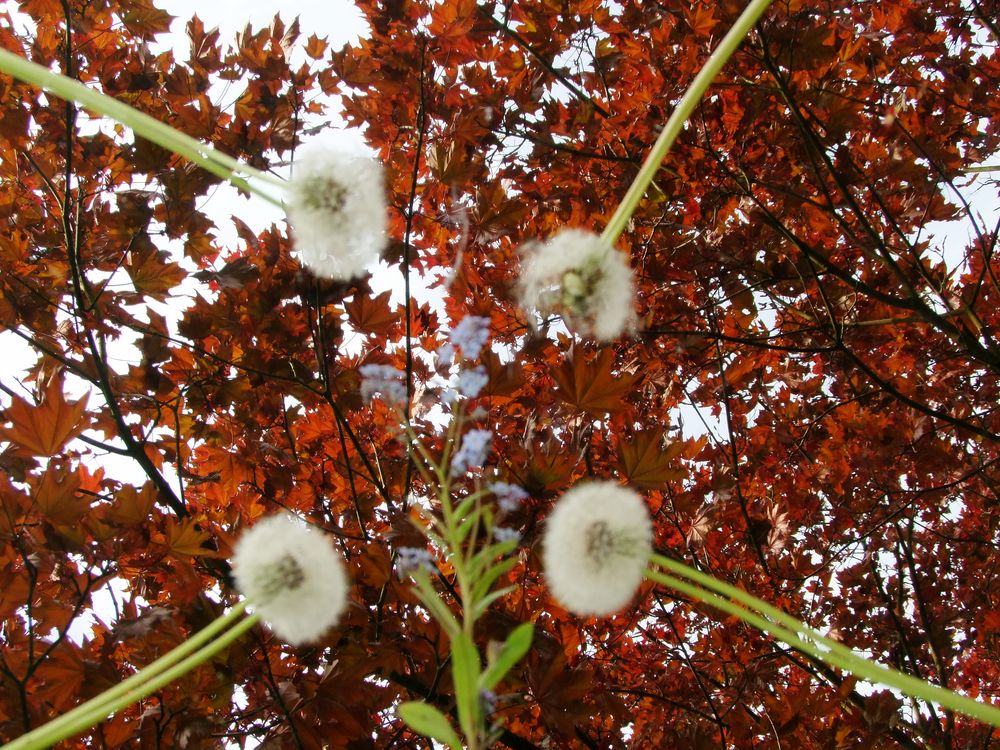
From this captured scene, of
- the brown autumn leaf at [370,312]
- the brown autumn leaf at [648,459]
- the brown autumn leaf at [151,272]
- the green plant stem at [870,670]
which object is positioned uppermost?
the brown autumn leaf at [151,272]

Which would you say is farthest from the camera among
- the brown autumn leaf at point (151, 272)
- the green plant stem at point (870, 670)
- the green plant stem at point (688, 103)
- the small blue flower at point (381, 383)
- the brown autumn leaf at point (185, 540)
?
the brown autumn leaf at point (151, 272)

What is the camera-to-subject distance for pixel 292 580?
84 centimetres

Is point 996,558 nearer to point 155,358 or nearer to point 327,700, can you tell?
point 327,700

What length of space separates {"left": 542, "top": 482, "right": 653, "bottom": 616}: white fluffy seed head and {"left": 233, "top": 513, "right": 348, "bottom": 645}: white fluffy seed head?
11.1 inches

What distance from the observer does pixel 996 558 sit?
4367mm

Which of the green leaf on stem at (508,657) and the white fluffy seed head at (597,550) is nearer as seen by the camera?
the green leaf on stem at (508,657)

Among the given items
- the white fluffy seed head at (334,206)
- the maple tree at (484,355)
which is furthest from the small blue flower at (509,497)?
the white fluffy seed head at (334,206)

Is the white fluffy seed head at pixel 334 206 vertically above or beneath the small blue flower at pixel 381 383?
beneath

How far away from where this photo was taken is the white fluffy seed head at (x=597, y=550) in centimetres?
87

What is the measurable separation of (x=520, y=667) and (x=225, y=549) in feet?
3.03

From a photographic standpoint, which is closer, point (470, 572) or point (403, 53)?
point (470, 572)

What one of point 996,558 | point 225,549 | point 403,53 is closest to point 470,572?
point 225,549

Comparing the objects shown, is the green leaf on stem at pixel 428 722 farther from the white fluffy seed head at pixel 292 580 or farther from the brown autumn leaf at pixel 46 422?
the brown autumn leaf at pixel 46 422

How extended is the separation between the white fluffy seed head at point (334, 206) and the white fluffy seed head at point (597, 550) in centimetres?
43
